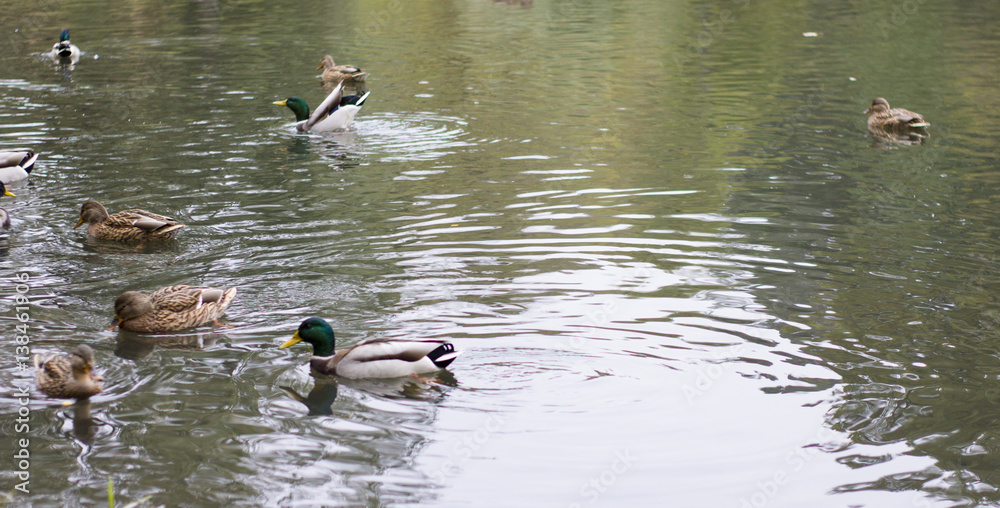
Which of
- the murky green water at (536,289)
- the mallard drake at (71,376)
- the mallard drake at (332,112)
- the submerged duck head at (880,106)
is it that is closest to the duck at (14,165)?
the murky green water at (536,289)

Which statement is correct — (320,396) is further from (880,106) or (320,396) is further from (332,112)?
(880,106)

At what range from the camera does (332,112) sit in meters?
17.0

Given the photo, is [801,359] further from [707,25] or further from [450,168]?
[707,25]

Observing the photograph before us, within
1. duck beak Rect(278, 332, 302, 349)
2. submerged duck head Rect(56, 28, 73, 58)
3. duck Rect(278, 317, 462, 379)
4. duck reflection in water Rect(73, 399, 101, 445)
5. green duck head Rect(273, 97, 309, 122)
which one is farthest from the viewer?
submerged duck head Rect(56, 28, 73, 58)

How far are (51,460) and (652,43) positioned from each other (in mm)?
24154

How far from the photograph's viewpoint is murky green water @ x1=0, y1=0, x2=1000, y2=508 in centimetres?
641

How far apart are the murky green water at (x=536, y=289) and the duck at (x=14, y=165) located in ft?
1.04

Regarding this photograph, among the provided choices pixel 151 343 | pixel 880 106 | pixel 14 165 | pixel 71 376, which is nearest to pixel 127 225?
pixel 151 343

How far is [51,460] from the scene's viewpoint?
6.42 metres

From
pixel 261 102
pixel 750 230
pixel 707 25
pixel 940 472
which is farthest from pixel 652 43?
pixel 940 472

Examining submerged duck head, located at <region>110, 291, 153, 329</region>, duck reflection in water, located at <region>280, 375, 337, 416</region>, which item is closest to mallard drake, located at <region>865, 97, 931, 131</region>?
duck reflection in water, located at <region>280, 375, 337, 416</region>

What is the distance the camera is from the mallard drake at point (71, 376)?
23.2 ft

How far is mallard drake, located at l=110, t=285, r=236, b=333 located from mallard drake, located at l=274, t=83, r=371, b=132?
8.64 metres

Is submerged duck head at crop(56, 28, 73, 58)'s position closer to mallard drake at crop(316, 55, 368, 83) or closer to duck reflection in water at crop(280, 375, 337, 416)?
mallard drake at crop(316, 55, 368, 83)
